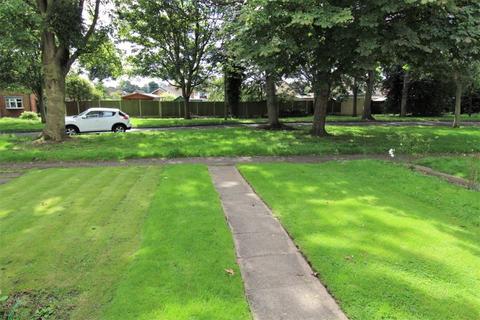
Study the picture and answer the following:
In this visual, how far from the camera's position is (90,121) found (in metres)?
20.9

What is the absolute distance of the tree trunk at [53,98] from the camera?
15258 millimetres

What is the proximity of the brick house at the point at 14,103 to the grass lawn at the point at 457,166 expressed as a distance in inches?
1771

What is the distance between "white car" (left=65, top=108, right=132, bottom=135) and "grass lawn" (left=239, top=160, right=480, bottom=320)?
14.7 m

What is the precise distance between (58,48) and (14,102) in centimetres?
3393

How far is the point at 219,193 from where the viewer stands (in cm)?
760

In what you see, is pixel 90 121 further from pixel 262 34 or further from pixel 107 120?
pixel 262 34

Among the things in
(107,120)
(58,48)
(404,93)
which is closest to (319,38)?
(58,48)

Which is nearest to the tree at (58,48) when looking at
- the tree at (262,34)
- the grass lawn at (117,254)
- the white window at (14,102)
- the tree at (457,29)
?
the tree at (262,34)

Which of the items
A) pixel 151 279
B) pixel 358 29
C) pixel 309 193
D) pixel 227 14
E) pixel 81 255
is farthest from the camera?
pixel 227 14

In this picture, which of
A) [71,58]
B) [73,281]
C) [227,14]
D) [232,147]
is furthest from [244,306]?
[227,14]

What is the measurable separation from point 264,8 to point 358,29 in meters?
3.45

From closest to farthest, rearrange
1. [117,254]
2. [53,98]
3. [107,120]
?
[117,254]
[53,98]
[107,120]

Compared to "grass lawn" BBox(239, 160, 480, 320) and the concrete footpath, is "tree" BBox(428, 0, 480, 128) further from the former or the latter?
the concrete footpath

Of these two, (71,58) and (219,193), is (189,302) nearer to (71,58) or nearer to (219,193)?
(219,193)
